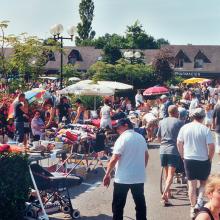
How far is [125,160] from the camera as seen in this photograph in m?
6.94

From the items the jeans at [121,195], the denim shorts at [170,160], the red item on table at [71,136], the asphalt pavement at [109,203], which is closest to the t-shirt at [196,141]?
the denim shorts at [170,160]

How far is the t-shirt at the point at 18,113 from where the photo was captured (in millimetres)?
13766

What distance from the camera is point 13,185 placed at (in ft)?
23.5

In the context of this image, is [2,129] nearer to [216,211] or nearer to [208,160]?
[208,160]

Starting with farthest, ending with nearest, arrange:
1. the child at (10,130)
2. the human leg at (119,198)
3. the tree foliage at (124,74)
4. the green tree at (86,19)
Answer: the green tree at (86,19)
the tree foliage at (124,74)
the child at (10,130)
the human leg at (119,198)

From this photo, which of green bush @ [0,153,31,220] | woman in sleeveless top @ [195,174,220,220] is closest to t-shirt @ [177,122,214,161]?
green bush @ [0,153,31,220]

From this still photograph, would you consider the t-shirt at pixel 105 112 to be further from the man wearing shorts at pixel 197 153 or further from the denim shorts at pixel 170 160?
the man wearing shorts at pixel 197 153

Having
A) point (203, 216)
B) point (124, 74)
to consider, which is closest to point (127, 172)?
point (203, 216)

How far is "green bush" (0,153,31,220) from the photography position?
7.07 metres

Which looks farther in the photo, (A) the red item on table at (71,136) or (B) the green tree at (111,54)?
(B) the green tree at (111,54)

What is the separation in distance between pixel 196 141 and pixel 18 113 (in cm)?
702

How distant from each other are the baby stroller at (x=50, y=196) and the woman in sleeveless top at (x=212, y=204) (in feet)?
12.4

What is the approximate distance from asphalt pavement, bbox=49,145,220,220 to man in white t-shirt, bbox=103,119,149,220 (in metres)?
1.24

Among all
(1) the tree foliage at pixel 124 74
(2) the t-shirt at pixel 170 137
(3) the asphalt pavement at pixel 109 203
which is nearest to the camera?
(3) the asphalt pavement at pixel 109 203
